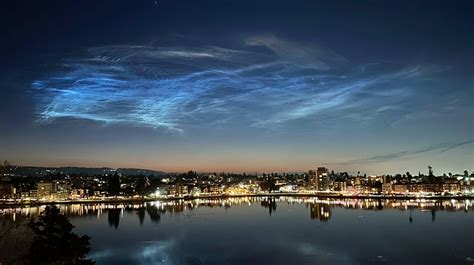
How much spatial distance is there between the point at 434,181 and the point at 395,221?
7856 cm

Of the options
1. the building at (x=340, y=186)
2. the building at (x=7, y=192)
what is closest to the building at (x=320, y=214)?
the building at (x=7, y=192)

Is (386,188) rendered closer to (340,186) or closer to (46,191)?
(340,186)

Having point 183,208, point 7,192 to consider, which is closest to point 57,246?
point 183,208

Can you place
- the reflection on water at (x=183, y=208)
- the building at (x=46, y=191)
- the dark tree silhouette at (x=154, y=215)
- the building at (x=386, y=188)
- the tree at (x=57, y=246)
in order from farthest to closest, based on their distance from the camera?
the building at (x=386, y=188)
the building at (x=46, y=191)
the reflection on water at (x=183, y=208)
the dark tree silhouette at (x=154, y=215)
the tree at (x=57, y=246)

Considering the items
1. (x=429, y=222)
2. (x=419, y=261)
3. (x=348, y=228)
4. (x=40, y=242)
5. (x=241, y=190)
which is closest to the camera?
(x=40, y=242)

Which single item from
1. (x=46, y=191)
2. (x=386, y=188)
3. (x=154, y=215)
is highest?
(x=46, y=191)

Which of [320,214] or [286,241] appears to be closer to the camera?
[286,241]

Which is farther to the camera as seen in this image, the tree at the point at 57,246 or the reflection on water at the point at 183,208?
the reflection on water at the point at 183,208

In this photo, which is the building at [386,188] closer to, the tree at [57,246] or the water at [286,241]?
the water at [286,241]

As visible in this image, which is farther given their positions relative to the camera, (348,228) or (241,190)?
(241,190)

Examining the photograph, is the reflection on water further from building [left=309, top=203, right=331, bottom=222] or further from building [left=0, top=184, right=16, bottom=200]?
building [left=0, top=184, right=16, bottom=200]

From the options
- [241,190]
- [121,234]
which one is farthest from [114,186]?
[121,234]

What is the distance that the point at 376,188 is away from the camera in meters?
116

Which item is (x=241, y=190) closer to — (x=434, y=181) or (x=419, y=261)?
(x=434, y=181)
